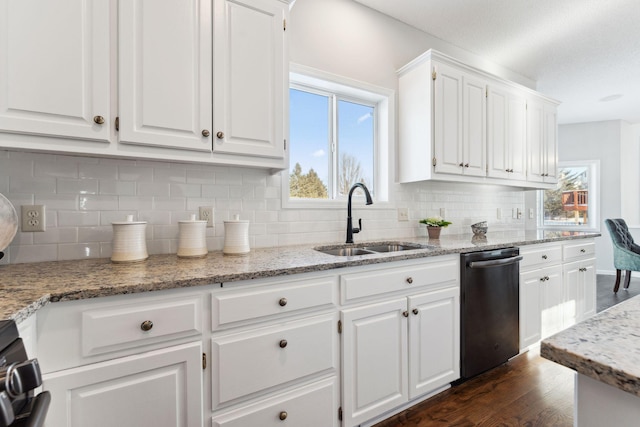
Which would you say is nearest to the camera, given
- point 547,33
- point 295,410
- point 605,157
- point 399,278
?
point 295,410

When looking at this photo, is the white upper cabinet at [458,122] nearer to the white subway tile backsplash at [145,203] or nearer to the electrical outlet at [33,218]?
the white subway tile backsplash at [145,203]

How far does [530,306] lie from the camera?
7.74ft

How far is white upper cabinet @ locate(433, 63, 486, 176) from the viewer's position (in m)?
2.40

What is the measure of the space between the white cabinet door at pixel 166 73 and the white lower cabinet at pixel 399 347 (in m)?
1.08

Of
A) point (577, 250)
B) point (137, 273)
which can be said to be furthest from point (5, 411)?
point (577, 250)

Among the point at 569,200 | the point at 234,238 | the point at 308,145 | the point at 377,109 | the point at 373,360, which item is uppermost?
the point at 377,109

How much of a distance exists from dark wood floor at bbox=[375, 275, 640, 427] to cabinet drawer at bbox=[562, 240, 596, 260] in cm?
100

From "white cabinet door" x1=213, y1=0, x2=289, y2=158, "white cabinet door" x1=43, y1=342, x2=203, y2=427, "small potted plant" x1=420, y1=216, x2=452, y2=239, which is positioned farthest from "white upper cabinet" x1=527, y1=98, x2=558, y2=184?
"white cabinet door" x1=43, y1=342, x2=203, y2=427

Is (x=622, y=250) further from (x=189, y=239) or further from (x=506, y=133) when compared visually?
(x=189, y=239)

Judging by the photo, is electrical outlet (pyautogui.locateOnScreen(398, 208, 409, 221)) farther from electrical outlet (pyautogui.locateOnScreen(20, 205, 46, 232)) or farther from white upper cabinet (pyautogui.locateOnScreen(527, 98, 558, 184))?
electrical outlet (pyautogui.locateOnScreen(20, 205, 46, 232))

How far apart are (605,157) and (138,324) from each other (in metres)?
7.42

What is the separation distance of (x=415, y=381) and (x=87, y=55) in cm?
223

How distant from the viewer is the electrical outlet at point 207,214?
1.77 metres

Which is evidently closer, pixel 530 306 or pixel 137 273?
pixel 137 273
